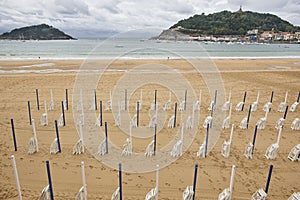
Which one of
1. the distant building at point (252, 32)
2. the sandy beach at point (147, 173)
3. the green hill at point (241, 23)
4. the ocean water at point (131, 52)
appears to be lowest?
the sandy beach at point (147, 173)

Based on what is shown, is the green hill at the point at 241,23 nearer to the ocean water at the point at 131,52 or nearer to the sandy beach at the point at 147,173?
the ocean water at the point at 131,52

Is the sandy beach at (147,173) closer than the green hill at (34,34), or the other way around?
the sandy beach at (147,173)

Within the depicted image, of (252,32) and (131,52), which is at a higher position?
(252,32)

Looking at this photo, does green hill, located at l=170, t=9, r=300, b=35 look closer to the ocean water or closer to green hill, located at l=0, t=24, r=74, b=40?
the ocean water

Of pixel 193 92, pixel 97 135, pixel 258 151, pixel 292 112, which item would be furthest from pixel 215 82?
pixel 97 135

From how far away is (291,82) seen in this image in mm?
20578

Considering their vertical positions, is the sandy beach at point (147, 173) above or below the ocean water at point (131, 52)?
below

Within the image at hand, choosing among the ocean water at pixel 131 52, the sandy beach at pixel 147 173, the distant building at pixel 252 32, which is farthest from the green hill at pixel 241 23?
the sandy beach at pixel 147 173

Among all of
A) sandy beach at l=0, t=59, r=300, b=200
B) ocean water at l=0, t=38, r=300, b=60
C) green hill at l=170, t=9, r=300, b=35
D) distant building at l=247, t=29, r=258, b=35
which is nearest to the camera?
sandy beach at l=0, t=59, r=300, b=200

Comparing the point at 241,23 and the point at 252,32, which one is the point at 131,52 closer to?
the point at 241,23

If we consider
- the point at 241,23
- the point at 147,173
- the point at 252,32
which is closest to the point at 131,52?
the point at 147,173

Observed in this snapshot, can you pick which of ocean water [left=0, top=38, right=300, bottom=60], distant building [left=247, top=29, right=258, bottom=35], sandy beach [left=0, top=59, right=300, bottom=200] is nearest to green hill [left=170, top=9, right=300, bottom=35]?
distant building [left=247, top=29, right=258, bottom=35]

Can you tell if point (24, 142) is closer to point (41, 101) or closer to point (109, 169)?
point (109, 169)

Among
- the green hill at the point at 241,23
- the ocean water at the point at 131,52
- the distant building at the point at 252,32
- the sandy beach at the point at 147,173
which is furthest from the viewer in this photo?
the distant building at the point at 252,32
